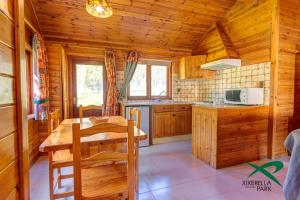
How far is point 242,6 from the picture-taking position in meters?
3.29

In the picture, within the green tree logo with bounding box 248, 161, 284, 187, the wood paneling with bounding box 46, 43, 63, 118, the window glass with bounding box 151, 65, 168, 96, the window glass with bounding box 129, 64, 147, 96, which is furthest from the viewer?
the window glass with bounding box 151, 65, 168, 96

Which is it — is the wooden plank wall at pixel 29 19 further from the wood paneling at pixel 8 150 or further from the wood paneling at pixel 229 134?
the wood paneling at pixel 229 134

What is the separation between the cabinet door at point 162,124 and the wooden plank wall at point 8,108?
9.78 feet

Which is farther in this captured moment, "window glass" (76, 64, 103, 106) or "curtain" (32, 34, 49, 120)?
"window glass" (76, 64, 103, 106)

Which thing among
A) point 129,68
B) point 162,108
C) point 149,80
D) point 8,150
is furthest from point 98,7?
point 149,80

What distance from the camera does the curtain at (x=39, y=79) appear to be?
2.74m

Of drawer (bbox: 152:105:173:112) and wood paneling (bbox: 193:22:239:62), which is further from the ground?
wood paneling (bbox: 193:22:239:62)

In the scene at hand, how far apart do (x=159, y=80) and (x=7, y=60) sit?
3.81 metres

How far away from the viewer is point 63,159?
6.02ft

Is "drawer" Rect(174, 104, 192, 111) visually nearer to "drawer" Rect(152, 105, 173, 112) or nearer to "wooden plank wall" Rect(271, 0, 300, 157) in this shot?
"drawer" Rect(152, 105, 173, 112)

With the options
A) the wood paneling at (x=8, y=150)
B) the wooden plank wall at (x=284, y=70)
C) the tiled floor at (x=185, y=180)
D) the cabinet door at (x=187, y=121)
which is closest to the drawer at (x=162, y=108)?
the cabinet door at (x=187, y=121)

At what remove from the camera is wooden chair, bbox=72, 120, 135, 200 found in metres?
1.12

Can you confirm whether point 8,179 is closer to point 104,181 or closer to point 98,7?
point 104,181

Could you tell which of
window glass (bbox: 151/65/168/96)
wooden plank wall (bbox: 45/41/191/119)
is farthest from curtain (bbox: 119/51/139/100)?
window glass (bbox: 151/65/168/96)
